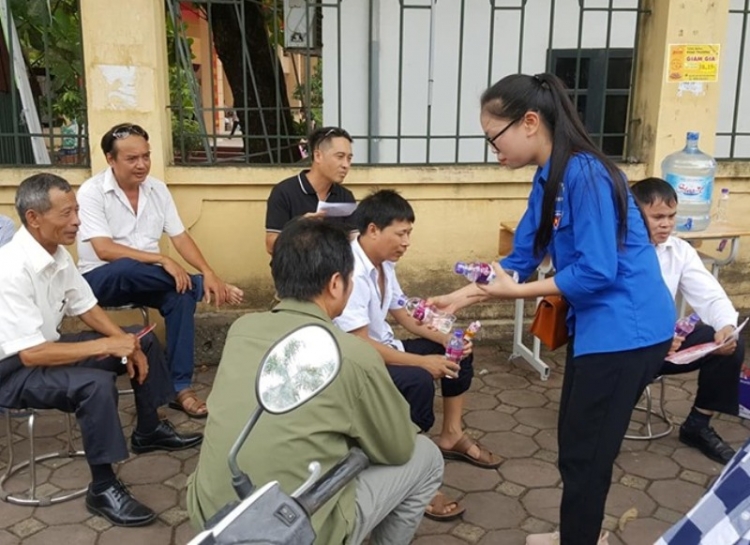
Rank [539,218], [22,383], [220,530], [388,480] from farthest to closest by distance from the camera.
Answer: [22,383] < [539,218] < [388,480] < [220,530]

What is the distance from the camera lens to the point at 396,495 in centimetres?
232

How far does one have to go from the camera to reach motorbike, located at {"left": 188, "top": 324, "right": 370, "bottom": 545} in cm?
121

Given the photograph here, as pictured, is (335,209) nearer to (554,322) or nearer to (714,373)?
(554,322)

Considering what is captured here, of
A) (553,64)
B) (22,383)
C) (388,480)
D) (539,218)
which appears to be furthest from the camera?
(553,64)

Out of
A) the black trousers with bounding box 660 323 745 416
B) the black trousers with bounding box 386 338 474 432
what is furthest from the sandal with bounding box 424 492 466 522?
the black trousers with bounding box 660 323 745 416

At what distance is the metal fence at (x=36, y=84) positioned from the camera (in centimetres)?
464

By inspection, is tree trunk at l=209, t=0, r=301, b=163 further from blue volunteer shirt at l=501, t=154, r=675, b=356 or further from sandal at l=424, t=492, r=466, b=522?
blue volunteer shirt at l=501, t=154, r=675, b=356

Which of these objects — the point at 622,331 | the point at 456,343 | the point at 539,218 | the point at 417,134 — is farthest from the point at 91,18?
the point at 622,331

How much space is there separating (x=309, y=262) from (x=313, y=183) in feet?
7.59

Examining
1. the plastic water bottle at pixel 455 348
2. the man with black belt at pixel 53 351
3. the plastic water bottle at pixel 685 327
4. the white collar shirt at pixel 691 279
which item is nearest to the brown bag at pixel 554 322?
the plastic water bottle at pixel 455 348

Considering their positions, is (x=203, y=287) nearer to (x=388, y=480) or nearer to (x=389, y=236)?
(x=389, y=236)

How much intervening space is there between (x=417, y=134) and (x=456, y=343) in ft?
7.80

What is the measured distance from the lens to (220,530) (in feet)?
3.88

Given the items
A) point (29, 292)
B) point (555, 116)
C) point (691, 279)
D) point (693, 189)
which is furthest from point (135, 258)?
point (693, 189)
